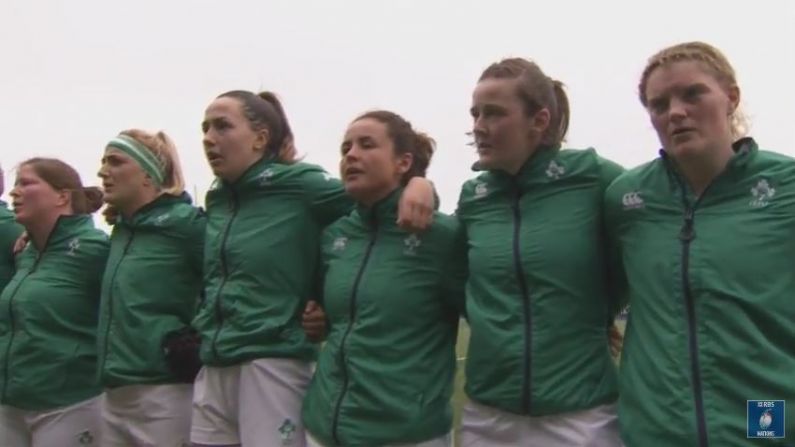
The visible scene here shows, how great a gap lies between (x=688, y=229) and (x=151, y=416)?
8.49ft

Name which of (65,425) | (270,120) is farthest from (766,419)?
(65,425)

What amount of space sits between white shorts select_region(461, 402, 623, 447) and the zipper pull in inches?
25.2

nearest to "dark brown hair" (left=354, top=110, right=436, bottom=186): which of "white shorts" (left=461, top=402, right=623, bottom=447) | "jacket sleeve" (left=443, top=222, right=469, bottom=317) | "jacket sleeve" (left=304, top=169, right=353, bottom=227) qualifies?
"jacket sleeve" (left=304, top=169, right=353, bottom=227)

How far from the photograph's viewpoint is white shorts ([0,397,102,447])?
4.89m

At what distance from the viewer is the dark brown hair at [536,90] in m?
3.48

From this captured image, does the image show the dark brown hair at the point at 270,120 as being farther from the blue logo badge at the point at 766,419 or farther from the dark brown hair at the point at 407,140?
the blue logo badge at the point at 766,419

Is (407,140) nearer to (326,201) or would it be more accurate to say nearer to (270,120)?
(326,201)

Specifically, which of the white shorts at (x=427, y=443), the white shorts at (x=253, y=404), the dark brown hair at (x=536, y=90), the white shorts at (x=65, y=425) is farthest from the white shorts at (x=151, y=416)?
the dark brown hair at (x=536, y=90)

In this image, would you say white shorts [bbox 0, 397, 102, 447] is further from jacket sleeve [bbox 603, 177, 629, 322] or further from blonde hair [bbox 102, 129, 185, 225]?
jacket sleeve [bbox 603, 177, 629, 322]

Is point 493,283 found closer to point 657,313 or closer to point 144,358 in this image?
point 657,313

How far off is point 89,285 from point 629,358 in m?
3.08

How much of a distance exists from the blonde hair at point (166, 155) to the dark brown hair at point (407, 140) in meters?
1.32

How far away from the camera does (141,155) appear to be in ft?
15.9

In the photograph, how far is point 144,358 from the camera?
4406 mm
